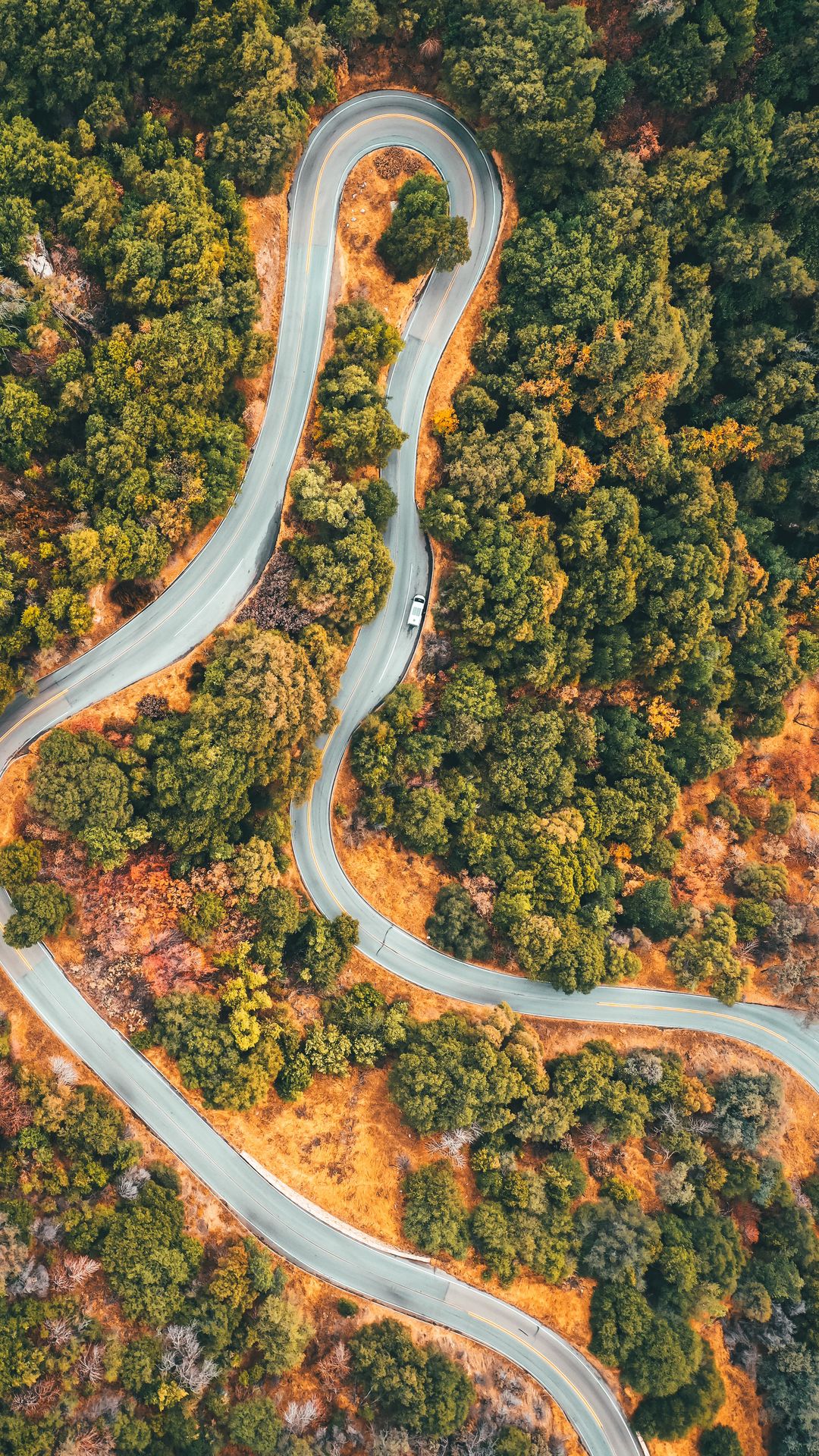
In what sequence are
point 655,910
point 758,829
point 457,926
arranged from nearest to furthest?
point 457,926 → point 655,910 → point 758,829

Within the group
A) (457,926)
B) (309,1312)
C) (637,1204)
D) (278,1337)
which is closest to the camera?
(278,1337)

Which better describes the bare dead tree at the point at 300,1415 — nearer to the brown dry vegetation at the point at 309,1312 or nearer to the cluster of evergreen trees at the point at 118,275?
the brown dry vegetation at the point at 309,1312

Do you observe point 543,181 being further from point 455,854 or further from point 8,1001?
point 8,1001

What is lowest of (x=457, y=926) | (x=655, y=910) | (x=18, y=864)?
(x=457, y=926)

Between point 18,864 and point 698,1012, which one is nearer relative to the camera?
point 18,864

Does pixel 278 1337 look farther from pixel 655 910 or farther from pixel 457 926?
pixel 655 910

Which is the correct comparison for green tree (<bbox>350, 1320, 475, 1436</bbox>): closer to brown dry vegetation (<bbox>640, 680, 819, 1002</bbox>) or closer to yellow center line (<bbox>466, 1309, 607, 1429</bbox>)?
yellow center line (<bbox>466, 1309, 607, 1429</bbox>)

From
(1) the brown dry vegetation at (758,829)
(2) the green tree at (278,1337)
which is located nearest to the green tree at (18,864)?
(2) the green tree at (278,1337)

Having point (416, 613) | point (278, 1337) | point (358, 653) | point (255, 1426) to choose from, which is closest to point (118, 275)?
point (358, 653)

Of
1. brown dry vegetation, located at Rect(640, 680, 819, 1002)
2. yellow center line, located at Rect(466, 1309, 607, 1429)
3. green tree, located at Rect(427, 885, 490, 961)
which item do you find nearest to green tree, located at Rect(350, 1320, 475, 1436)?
yellow center line, located at Rect(466, 1309, 607, 1429)
